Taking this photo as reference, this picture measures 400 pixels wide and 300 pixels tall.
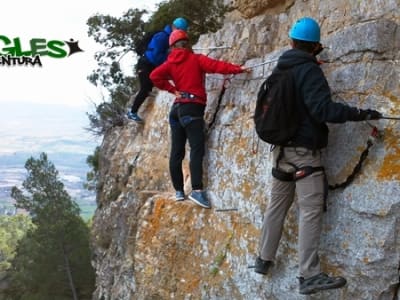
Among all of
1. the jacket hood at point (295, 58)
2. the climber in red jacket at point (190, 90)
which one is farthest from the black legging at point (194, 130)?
the jacket hood at point (295, 58)

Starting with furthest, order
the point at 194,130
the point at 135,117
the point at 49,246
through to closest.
Result: the point at 49,246 → the point at 135,117 → the point at 194,130

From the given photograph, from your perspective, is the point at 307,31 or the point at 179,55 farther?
the point at 179,55

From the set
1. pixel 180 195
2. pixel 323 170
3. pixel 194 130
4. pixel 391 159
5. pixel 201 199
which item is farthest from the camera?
pixel 180 195

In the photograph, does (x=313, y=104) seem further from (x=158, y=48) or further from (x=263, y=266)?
(x=158, y=48)

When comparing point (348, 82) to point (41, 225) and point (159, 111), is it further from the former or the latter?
point (41, 225)

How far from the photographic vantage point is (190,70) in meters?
7.39

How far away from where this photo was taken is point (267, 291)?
6223 millimetres

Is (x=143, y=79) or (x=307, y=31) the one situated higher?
(x=307, y=31)

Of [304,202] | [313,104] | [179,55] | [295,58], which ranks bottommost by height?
[304,202]

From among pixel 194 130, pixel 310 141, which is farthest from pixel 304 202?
pixel 194 130

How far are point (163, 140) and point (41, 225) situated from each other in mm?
24430

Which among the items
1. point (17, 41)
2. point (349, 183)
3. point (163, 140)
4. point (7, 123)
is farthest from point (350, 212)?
point (7, 123)

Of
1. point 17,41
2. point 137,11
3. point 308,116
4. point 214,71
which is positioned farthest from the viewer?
point 137,11

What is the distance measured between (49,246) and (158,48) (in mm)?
24849
